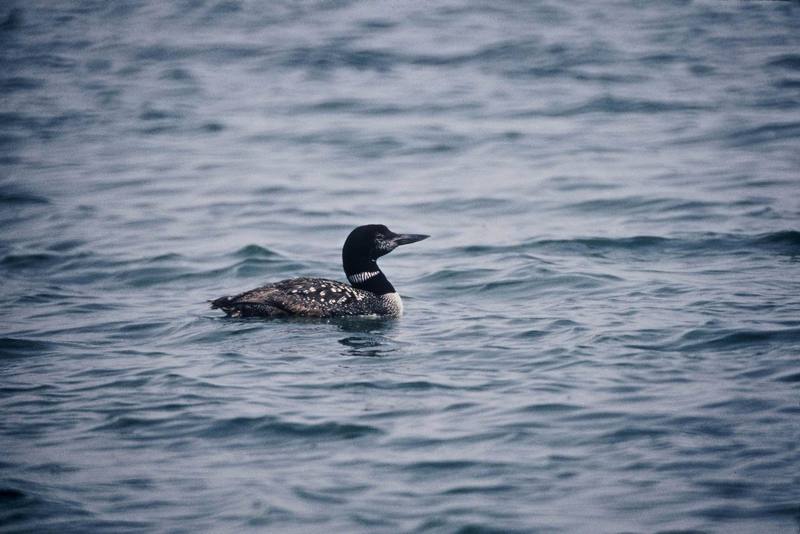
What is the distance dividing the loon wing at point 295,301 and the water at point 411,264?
14 cm

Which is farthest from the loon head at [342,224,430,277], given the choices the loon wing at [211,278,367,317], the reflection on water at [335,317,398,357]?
the reflection on water at [335,317,398,357]

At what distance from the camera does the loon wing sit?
9203 millimetres

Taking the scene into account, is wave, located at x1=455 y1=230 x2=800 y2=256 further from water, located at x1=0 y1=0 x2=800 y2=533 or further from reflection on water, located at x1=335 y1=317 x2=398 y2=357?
reflection on water, located at x1=335 y1=317 x2=398 y2=357

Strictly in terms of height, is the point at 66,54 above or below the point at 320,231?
above

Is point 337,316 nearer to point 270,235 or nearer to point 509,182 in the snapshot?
point 270,235

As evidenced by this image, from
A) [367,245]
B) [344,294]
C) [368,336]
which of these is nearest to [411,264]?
[367,245]

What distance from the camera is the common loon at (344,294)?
30.3 ft

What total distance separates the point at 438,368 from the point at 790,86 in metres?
11.2

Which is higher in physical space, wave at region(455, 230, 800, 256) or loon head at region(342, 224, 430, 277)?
loon head at region(342, 224, 430, 277)

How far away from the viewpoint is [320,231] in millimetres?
12672

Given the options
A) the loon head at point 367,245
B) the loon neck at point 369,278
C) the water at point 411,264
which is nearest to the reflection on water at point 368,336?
the water at point 411,264

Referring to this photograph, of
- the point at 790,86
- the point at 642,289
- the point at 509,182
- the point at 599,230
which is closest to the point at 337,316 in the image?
the point at 642,289

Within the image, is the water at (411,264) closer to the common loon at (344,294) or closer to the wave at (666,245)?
the wave at (666,245)

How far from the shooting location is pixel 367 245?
9891 mm
